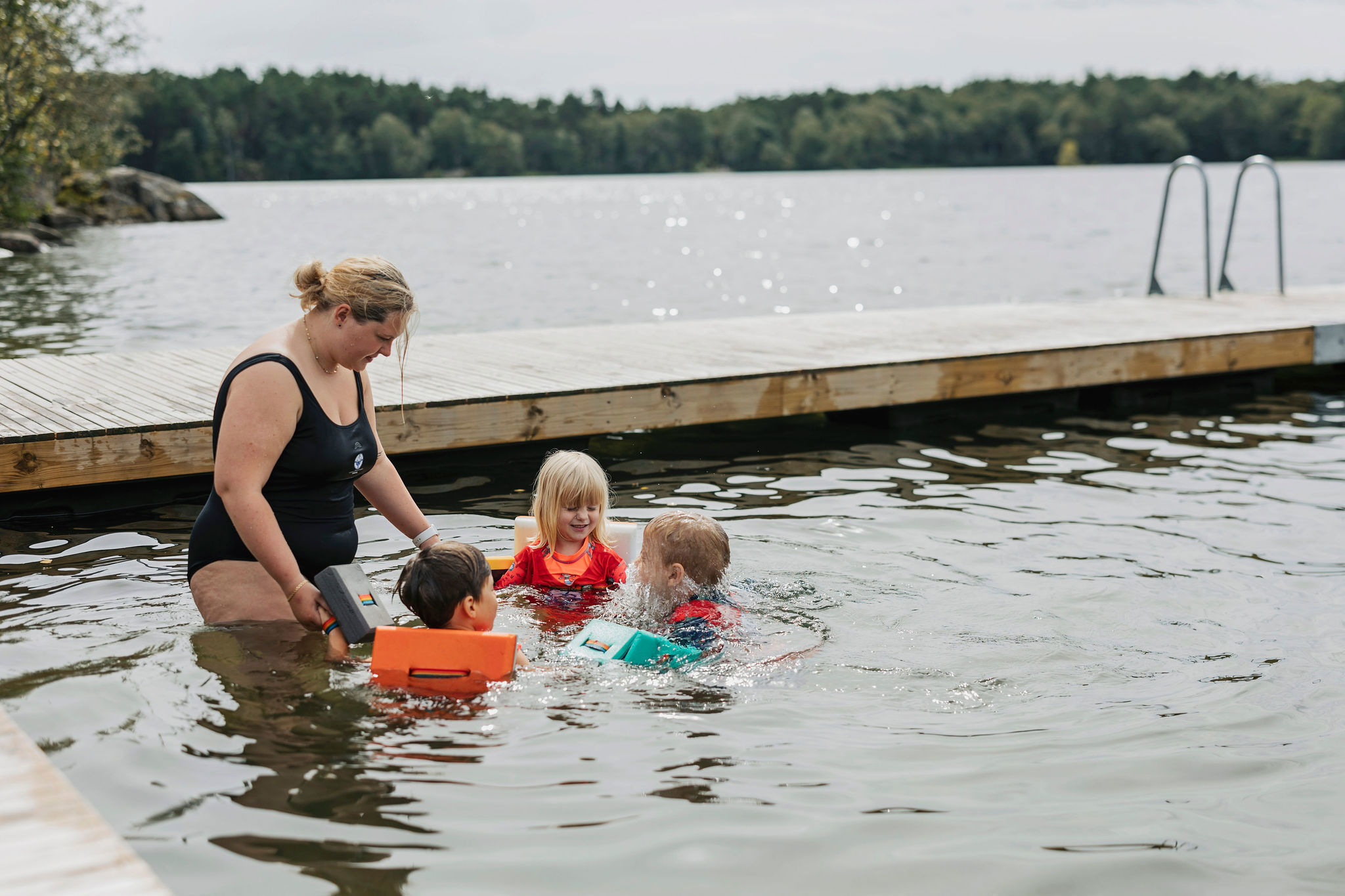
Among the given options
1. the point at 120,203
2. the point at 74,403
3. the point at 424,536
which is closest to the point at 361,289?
the point at 424,536

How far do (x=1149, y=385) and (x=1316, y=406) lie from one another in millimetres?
1536

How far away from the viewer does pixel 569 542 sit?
5.31 meters

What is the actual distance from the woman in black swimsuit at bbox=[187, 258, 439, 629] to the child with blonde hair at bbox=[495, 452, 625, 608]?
879 millimetres

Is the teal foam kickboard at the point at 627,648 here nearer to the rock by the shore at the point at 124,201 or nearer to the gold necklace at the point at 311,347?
the gold necklace at the point at 311,347

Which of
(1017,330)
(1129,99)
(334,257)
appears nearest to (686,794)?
(1017,330)

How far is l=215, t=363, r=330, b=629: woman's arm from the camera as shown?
3959 millimetres

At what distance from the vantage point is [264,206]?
66812mm

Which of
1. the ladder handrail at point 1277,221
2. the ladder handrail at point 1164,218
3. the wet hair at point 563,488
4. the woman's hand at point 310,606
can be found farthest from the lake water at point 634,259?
the ladder handrail at point 1277,221

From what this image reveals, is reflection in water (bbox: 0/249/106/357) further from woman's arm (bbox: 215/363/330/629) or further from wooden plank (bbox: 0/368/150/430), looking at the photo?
woman's arm (bbox: 215/363/330/629)

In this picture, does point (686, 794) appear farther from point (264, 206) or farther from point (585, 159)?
point (585, 159)

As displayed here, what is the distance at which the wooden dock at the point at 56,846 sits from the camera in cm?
226

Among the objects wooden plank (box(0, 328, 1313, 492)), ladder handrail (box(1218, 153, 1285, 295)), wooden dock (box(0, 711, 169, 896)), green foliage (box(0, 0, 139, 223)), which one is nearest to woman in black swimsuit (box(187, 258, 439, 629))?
wooden dock (box(0, 711, 169, 896))

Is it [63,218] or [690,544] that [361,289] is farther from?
[63,218]

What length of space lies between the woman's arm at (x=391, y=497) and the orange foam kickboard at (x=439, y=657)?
27.8 inches
